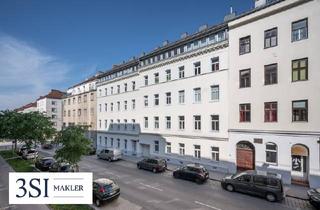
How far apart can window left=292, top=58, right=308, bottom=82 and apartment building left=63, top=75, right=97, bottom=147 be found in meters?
39.0

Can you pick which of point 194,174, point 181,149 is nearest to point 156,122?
point 181,149

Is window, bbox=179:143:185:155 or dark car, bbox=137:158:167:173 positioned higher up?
window, bbox=179:143:185:155

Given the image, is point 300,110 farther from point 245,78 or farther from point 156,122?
point 156,122

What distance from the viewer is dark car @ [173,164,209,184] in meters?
22.5

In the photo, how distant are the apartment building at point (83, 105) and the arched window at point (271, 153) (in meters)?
36.1

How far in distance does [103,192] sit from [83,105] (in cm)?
4243

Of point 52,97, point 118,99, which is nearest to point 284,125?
point 118,99

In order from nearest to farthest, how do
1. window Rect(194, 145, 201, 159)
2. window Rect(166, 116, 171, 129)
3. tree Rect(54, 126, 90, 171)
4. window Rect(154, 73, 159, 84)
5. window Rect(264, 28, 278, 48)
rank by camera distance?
1. tree Rect(54, 126, 90, 171)
2. window Rect(264, 28, 278, 48)
3. window Rect(194, 145, 201, 159)
4. window Rect(166, 116, 171, 129)
5. window Rect(154, 73, 159, 84)

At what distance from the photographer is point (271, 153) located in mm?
22875

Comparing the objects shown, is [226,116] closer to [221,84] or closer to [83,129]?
[221,84]

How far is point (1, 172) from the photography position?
29312mm

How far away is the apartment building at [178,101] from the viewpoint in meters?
27.3

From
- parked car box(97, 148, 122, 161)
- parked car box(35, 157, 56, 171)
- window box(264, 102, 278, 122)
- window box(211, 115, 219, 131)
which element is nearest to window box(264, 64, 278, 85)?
window box(264, 102, 278, 122)

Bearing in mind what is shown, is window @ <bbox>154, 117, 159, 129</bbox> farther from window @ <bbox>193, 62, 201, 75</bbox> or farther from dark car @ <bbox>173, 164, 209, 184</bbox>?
dark car @ <bbox>173, 164, 209, 184</bbox>
